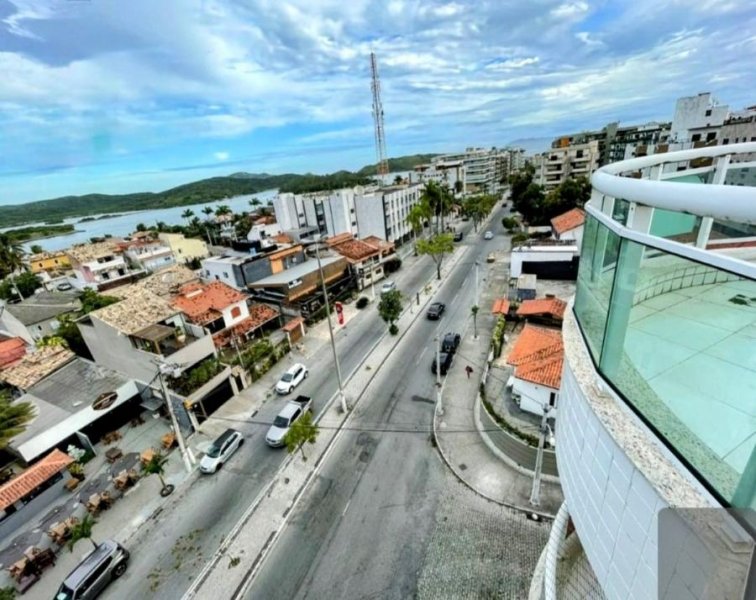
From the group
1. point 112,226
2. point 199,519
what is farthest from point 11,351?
point 112,226

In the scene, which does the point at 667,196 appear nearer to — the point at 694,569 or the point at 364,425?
the point at 694,569

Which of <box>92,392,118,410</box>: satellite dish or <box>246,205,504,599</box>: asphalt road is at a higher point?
<box>92,392,118,410</box>: satellite dish

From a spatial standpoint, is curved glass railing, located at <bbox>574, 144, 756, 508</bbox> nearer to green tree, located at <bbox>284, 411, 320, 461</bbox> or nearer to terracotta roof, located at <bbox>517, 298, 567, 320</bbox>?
green tree, located at <bbox>284, 411, 320, 461</bbox>

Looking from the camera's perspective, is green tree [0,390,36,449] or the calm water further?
the calm water

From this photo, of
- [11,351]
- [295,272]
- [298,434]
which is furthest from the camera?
[295,272]

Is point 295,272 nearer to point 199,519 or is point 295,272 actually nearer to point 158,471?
point 158,471

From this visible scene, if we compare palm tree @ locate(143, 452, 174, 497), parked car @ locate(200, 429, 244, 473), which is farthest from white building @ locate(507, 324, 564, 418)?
palm tree @ locate(143, 452, 174, 497)
